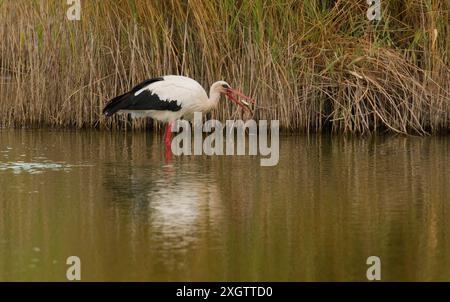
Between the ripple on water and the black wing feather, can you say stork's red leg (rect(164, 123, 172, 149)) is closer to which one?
the black wing feather

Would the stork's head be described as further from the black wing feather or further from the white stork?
the black wing feather

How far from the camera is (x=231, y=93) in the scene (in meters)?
11.8

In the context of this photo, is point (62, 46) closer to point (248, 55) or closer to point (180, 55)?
point (180, 55)

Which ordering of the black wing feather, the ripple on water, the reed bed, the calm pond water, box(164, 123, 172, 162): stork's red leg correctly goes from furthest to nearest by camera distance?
the reed bed → the black wing feather → box(164, 123, 172, 162): stork's red leg → the ripple on water → the calm pond water

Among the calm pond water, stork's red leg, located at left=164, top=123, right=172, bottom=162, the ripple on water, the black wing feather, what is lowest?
the calm pond water

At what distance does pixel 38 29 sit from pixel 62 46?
13.6 inches

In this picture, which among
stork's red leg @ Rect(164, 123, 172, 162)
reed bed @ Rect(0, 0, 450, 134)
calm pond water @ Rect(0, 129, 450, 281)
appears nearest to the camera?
calm pond water @ Rect(0, 129, 450, 281)

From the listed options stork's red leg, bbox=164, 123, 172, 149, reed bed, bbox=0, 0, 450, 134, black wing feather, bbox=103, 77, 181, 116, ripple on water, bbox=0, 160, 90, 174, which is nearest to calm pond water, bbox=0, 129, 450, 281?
ripple on water, bbox=0, 160, 90, 174

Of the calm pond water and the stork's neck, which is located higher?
the stork's neck

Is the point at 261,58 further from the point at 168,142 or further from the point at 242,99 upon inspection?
the point at 168,142

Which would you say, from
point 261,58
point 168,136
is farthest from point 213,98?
point 261,58

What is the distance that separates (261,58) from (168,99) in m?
1.30

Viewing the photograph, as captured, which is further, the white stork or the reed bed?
the reed bed

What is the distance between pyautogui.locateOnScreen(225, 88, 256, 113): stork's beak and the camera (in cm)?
1180
